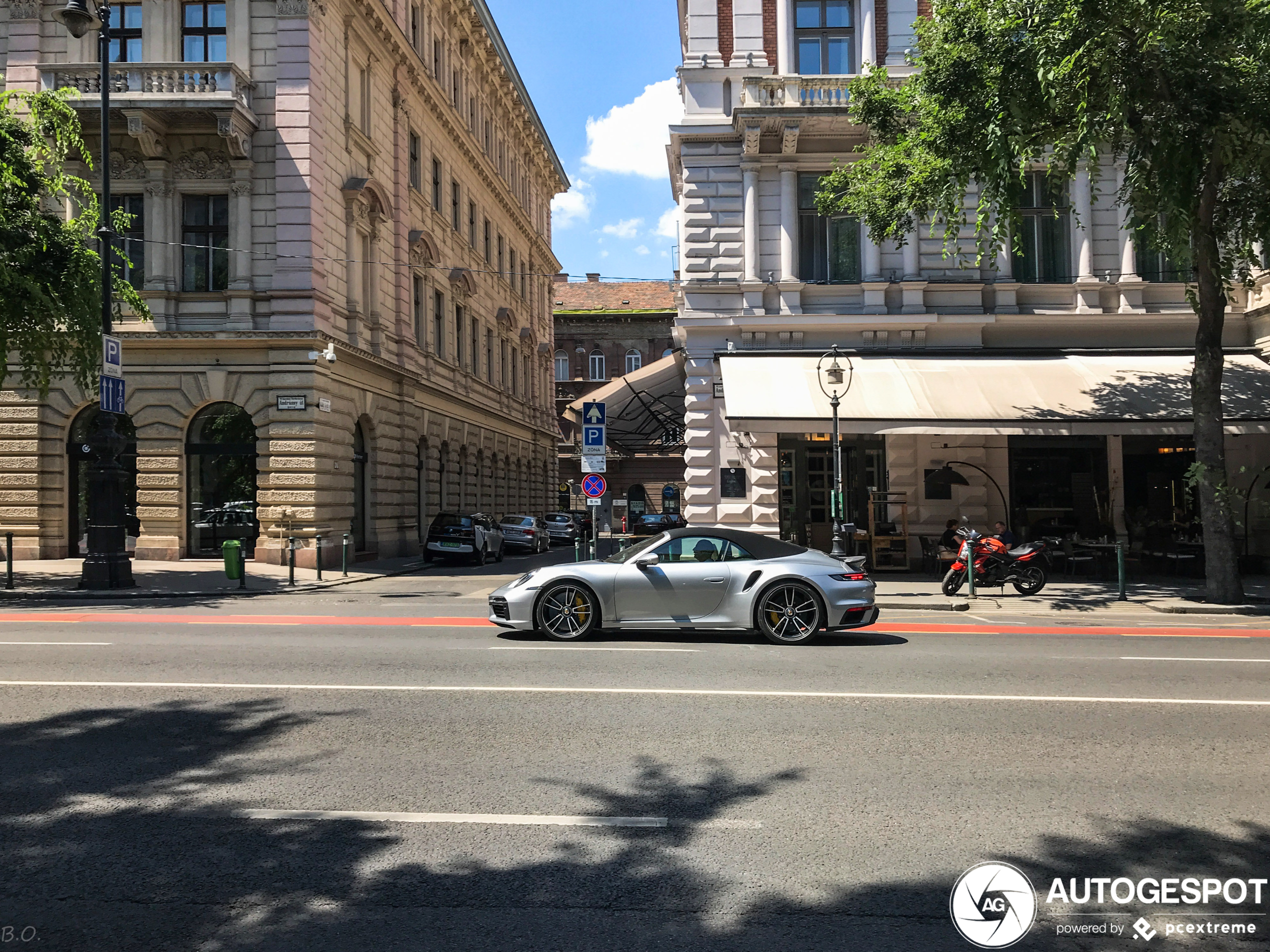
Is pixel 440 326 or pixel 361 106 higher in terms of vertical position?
pixel 361 106

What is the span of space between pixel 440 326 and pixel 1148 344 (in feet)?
76.1

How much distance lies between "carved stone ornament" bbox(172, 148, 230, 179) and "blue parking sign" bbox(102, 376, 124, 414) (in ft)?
26.9

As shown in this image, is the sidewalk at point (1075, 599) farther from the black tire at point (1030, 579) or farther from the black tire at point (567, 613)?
the black tire at point (567, 613)

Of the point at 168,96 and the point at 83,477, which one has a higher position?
the point at 168,96

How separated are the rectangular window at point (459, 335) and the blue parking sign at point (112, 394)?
62.0 ft

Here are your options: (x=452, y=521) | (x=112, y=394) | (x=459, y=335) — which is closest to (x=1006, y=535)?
(x=452, y=521)

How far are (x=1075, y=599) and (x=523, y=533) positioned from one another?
69.5ft

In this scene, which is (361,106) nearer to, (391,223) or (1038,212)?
(391,223)

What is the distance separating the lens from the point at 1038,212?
70.7 ft

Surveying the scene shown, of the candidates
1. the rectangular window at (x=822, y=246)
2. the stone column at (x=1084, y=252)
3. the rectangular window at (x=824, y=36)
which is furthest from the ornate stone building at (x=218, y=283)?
the stone column at (x=1084, y=252)

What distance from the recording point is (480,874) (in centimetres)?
393

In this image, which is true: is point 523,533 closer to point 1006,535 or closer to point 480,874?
point 1006,535

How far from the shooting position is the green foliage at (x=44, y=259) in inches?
664

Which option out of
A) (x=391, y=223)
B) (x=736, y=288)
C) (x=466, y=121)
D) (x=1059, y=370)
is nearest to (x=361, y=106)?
(x=391, y=223)
